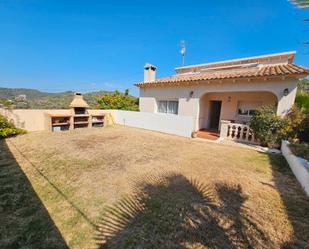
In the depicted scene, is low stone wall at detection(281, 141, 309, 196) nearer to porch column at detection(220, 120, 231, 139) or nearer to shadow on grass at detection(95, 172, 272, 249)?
shadow on grass at detection(95, 172, 272, 249)

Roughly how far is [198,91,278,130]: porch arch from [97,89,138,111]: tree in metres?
7.44

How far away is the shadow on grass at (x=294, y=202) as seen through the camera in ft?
8.23

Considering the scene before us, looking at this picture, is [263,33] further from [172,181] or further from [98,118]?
[98,118]

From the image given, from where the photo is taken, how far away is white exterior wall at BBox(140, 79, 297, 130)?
26.2ft

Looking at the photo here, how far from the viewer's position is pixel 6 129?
8539mm

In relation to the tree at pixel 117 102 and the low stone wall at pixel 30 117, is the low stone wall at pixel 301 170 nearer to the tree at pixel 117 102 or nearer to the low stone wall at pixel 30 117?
the low stone wall at pixel 30 117

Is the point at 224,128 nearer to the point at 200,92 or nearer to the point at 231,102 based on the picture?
the point at 200,92

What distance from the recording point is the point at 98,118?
46.9 feet

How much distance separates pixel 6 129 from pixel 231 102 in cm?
1492

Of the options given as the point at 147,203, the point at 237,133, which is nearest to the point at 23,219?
the point at 147,203

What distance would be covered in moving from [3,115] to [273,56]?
62.7 ft

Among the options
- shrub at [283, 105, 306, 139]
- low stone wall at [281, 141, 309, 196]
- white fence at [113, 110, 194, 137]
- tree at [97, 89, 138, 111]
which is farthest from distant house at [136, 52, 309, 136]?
low stone wall at [281, 141, 309, 196]

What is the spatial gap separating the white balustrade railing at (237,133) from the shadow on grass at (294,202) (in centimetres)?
326

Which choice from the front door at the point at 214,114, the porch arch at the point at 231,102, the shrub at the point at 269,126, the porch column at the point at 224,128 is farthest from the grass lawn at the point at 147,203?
the front door at the point at 214,114
